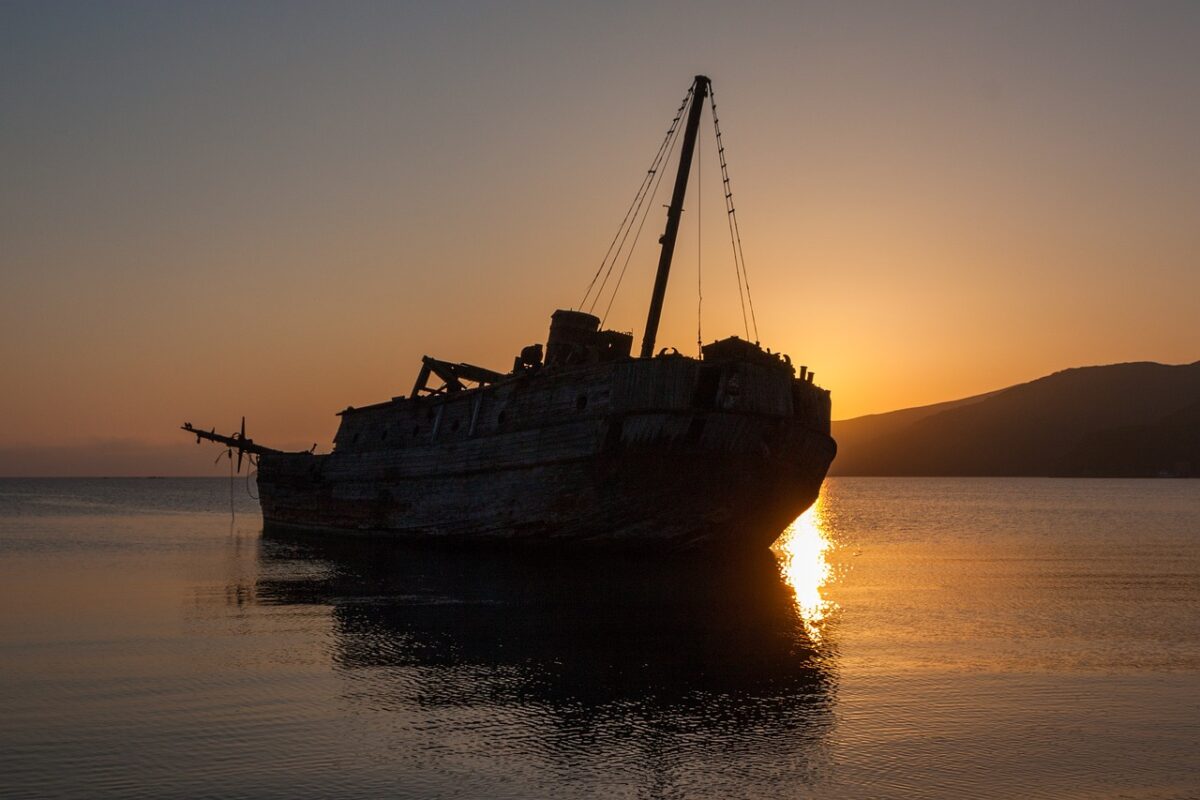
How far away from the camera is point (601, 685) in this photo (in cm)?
1282

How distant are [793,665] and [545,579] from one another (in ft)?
40.4

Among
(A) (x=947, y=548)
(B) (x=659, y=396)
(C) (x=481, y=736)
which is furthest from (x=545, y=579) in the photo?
(A) (x=947, y=548)

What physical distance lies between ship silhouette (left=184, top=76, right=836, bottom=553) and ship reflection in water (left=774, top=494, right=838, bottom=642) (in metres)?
2.00

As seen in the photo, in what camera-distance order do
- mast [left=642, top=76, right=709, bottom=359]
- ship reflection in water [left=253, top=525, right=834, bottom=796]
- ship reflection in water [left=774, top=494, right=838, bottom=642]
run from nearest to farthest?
ship reflection in water [left=253, top=525, right=834, bottom=796] → ship reflection in water [left=774, top=494, right=838, bottom=642] → mast [left=642, top=76, right=709, bottom=359]

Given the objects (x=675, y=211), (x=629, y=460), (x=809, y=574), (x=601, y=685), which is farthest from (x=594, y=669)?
(x=675, y=211)

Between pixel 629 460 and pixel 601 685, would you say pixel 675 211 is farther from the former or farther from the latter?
pixel 601 685

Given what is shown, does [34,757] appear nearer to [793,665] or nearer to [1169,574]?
[793,665]

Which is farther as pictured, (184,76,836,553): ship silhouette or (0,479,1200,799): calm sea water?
(184,76,836,553): ship silhouette

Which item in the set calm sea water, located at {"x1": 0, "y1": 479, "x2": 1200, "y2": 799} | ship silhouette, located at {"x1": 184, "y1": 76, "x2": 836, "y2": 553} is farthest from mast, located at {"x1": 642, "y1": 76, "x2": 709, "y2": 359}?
calm sea water, located at {"x1": 0, "y1": 479, "x2": 1200, "y2": 799}

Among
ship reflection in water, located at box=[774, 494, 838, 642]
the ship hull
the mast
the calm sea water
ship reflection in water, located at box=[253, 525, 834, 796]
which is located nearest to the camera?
the calm sea water

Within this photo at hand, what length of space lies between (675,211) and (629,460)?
1046cm

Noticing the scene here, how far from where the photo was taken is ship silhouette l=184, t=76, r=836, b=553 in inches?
1134

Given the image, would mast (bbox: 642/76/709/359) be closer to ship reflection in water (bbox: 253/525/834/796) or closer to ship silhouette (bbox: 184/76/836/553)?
ship silhouette (bbox: 184/76/836/553)

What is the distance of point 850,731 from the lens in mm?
10461
